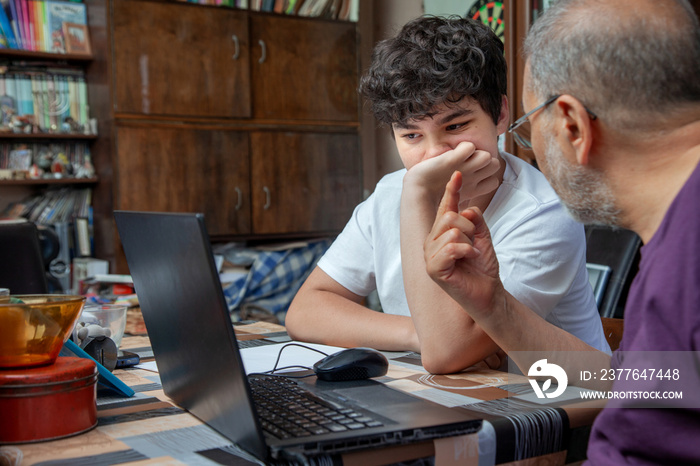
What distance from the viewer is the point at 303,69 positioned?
393 cm

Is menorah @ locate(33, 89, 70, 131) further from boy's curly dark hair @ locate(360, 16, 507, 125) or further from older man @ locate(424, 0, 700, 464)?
older man @ locate(424, 0, 700, 464)

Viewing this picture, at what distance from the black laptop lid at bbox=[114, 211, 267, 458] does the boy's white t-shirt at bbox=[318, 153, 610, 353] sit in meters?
0.61

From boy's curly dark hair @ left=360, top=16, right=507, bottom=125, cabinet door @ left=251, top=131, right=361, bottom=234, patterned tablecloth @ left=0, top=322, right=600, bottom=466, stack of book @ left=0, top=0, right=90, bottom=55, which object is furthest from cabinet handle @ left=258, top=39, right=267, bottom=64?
patterned tablecloth @ left=0, top=322, right=600, bottom=466

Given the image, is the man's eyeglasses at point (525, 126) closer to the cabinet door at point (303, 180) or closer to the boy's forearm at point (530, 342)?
the boy's forearm at point (530, 342)

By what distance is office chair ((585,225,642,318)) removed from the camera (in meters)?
1.81

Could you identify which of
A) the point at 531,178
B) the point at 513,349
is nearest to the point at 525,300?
the point at 513,349

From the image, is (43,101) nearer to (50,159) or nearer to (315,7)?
(50,159)

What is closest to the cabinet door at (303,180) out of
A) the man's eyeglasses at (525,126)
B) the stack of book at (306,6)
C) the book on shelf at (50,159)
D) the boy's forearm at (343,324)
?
the stack of book at (306,6)

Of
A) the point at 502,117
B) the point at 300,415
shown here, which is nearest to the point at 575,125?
the point at 300,415

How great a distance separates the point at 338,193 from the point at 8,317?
132 inches

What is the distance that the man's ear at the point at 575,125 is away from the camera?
845 millimetres

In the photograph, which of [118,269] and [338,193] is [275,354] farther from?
[338,193]

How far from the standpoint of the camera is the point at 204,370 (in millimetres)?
783

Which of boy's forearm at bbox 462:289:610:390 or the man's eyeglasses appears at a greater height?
the man's eyeglasses
